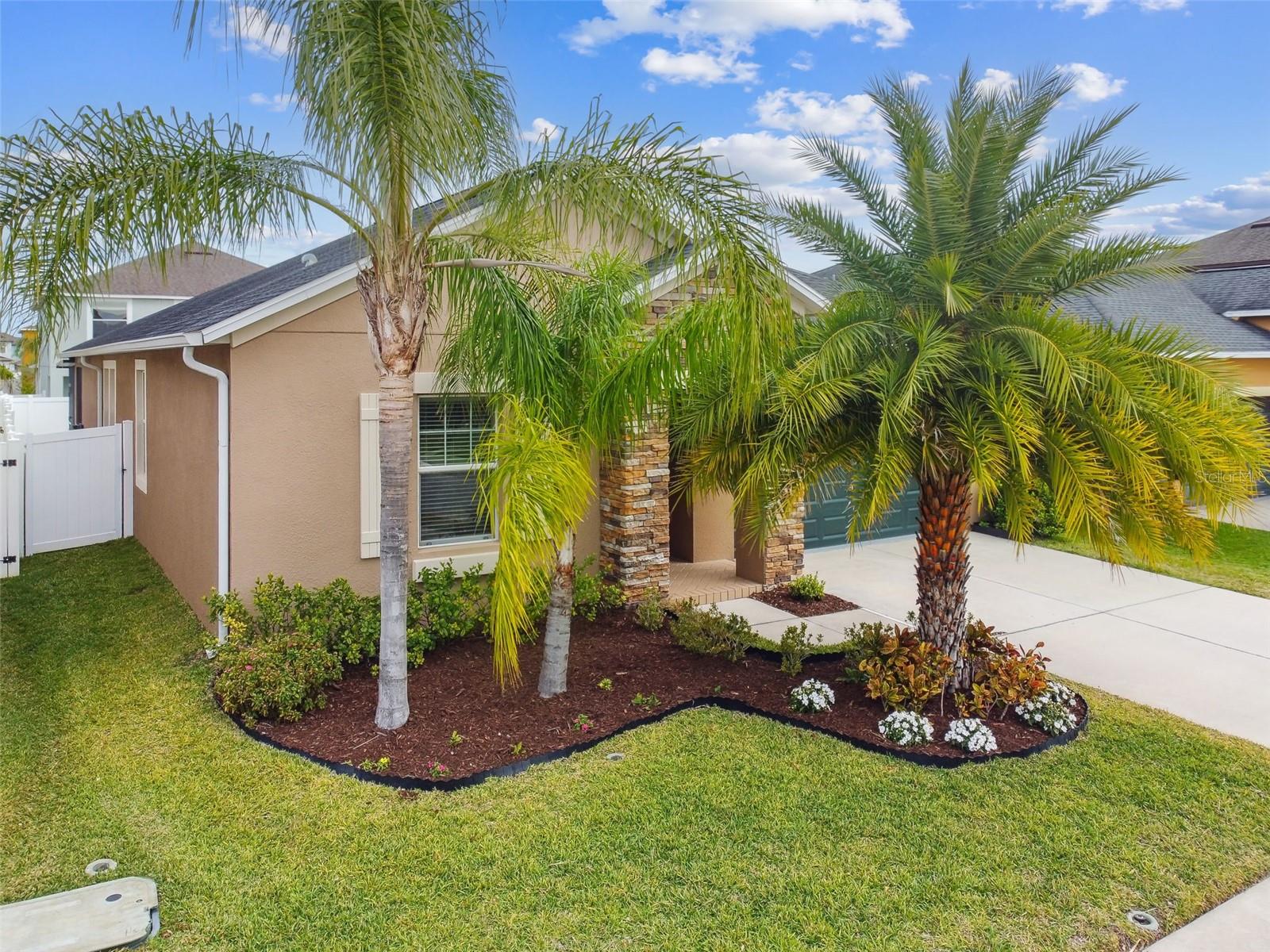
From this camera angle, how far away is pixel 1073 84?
6.38m

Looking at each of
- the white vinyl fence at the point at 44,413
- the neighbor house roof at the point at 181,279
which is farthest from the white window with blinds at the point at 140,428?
the neighbor house roof at the point at 181,279

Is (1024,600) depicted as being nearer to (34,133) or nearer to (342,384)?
(342,384)

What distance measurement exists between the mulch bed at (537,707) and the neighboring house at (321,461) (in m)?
1.25

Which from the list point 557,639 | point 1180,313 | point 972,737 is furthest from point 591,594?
point 1180,313

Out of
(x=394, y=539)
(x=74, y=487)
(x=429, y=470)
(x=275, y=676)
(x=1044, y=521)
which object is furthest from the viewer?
(x=1044, y=521)

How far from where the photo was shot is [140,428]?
1283cm

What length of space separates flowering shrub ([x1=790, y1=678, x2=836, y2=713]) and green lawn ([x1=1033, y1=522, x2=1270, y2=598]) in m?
6.50

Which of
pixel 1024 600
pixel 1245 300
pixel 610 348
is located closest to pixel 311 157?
pixel 610 348

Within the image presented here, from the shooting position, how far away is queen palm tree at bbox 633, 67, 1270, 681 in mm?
6078

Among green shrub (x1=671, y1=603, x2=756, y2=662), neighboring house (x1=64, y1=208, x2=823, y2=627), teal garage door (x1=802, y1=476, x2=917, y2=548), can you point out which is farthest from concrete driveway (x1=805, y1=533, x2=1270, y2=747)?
Result: green shrub (x1=671, y1=603, x2=756, y2=662)

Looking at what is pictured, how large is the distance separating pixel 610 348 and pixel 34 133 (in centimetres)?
397

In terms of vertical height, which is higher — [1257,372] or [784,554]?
[1257,372]

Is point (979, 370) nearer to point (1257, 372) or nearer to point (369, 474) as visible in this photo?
point (369, 474)

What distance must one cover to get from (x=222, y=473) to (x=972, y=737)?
6.82 metres
